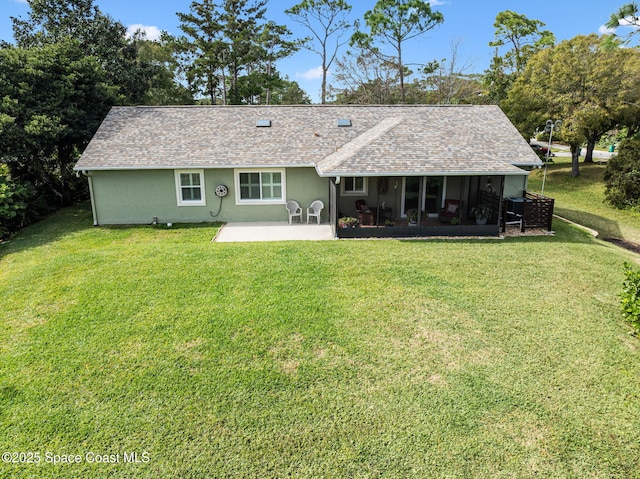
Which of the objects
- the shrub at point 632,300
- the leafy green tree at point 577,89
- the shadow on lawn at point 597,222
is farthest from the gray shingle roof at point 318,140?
the leafy green tree at point 577,89

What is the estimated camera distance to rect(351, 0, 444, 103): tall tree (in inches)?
1324

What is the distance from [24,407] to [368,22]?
3787 cm

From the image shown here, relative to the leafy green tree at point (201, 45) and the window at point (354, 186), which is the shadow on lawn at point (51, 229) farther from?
the leafy green tree at point (201, 45)

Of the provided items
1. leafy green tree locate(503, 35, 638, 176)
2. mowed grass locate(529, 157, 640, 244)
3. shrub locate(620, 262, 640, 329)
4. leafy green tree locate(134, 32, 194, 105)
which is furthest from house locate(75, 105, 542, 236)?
leafy green tree locate(134, 32, 194, 105)

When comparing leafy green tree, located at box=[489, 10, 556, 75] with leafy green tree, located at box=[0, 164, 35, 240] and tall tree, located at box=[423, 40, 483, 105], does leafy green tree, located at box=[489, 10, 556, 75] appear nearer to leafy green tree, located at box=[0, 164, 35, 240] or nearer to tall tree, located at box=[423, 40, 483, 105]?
tall tree, located at box=[423, 40, 483, 105]

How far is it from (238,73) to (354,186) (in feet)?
87.8

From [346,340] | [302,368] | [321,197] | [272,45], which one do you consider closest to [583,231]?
[321,197]

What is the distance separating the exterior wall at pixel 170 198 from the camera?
48.8 feet

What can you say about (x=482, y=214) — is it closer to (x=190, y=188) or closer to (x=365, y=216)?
(x=365, y=216)

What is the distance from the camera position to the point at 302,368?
6270 millimetres

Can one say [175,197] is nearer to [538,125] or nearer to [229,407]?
[229,407]

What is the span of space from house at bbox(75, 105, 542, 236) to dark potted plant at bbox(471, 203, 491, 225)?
0.83 feet

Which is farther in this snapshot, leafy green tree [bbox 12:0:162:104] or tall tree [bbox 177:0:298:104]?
tall tree [bbox 177:0:298:104]

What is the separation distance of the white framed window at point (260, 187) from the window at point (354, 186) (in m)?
2.30
